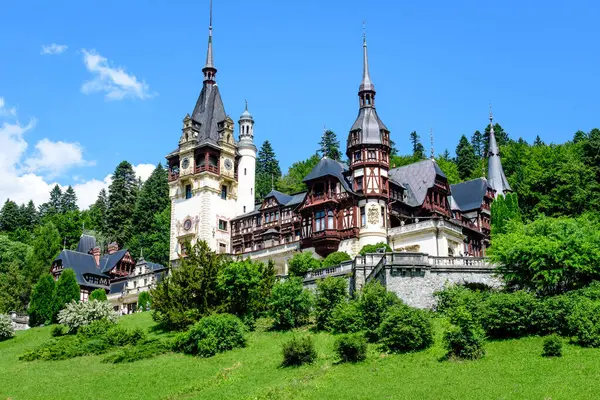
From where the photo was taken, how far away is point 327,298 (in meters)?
43.8

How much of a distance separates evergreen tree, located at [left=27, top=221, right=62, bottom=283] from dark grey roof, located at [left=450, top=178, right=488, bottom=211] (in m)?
43.1

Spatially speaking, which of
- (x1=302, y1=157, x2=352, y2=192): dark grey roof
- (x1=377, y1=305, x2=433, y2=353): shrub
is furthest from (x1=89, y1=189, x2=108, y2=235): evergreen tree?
(x1=377, y1=305, x2=433, y2=353): shrub

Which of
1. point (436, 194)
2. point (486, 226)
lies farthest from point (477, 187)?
point (436, 194)

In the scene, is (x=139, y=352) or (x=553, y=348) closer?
(x=553, y=348)

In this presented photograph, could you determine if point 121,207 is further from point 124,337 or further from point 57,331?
point 124,337

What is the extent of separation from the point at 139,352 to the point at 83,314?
485 inches

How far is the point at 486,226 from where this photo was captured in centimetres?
7494

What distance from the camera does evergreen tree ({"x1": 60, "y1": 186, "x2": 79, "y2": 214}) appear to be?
13350 centimetres

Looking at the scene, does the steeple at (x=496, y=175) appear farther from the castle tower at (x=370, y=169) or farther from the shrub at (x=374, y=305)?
the shrub at (x=374, y=305)

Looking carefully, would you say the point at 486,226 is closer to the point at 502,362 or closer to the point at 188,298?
the point at 188,298

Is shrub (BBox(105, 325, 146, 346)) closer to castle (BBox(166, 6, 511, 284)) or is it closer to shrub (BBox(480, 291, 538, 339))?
castle (BBox(166, 6, 511, 284))

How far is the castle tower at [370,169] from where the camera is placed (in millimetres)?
62812

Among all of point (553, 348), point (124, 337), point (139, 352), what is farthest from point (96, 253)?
point (553, 348)

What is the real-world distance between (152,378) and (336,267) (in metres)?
16.2
